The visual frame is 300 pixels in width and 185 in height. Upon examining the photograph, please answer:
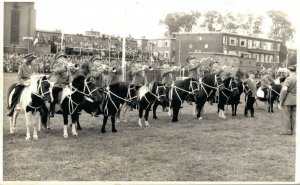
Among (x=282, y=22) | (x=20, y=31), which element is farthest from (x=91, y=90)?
(x=20, y=31)

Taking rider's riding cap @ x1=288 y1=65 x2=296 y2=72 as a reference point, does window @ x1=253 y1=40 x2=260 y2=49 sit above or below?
above

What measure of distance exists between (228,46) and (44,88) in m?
48.1

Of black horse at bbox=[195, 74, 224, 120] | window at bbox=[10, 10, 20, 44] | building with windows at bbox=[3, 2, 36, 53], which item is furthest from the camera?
window at bbox=[10, 10, 20, 44]

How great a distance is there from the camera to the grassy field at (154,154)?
757cm

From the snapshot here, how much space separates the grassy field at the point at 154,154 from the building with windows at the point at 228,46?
4047 cm

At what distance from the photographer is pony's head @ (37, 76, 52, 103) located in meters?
10.4

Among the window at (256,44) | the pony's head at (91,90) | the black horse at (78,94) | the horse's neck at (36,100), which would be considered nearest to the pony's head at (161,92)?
the pony's head at (91,90)

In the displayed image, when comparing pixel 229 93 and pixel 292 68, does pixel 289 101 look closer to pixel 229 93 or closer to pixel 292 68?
pixel 292 68

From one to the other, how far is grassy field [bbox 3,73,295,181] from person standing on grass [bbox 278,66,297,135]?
388 mm

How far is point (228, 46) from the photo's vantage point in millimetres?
55719

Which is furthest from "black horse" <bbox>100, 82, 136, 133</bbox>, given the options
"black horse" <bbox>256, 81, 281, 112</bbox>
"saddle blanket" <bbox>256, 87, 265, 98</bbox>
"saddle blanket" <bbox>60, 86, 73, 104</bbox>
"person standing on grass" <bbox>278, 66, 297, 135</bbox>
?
"black horse" <bbox>256, 81, 281, 112</bbox>

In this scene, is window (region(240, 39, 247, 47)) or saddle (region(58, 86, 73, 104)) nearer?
saddle (region(58, 86, 73, 104))

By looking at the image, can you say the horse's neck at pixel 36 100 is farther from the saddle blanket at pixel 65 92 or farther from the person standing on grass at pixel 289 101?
the person standing on grass at pixel 289 101

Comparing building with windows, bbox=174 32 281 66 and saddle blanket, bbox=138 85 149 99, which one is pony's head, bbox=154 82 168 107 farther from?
building with windows, bbox=174 32 281 66
